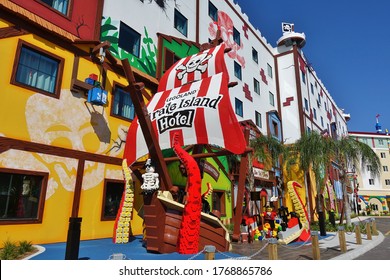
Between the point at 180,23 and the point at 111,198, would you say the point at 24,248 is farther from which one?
the point at 180,23

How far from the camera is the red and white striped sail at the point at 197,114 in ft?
32.5

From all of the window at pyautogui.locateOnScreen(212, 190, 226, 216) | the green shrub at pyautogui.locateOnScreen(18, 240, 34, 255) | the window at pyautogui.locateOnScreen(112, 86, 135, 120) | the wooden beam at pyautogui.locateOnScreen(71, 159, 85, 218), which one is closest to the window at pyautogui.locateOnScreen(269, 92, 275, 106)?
the window at pyautogui.locateOnScreen(212, 190, 226, 216)

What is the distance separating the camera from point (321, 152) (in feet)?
60.4

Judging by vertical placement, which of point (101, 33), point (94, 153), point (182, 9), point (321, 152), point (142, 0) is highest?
point (182, 9)

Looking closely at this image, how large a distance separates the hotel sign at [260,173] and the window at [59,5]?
50.8 feet

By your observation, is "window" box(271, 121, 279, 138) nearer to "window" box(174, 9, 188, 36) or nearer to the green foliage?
"window" box(174, 9, 188, 36)

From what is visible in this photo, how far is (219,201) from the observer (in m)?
17.8

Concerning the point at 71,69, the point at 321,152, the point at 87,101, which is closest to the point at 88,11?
the point at 71,69

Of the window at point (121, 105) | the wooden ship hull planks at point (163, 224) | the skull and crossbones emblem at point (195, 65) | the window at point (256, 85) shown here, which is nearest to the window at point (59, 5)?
the window at point (121, 105)

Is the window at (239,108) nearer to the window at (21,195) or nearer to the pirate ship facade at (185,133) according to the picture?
the pirate ship facade at (185,133)

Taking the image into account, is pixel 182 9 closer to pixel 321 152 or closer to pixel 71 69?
pixel 71 69


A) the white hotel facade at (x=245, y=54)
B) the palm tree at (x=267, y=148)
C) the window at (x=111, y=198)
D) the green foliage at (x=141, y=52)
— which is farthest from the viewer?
the palm tree at (x=267, y=148)

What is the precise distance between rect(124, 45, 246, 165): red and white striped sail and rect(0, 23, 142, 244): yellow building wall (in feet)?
4.46
